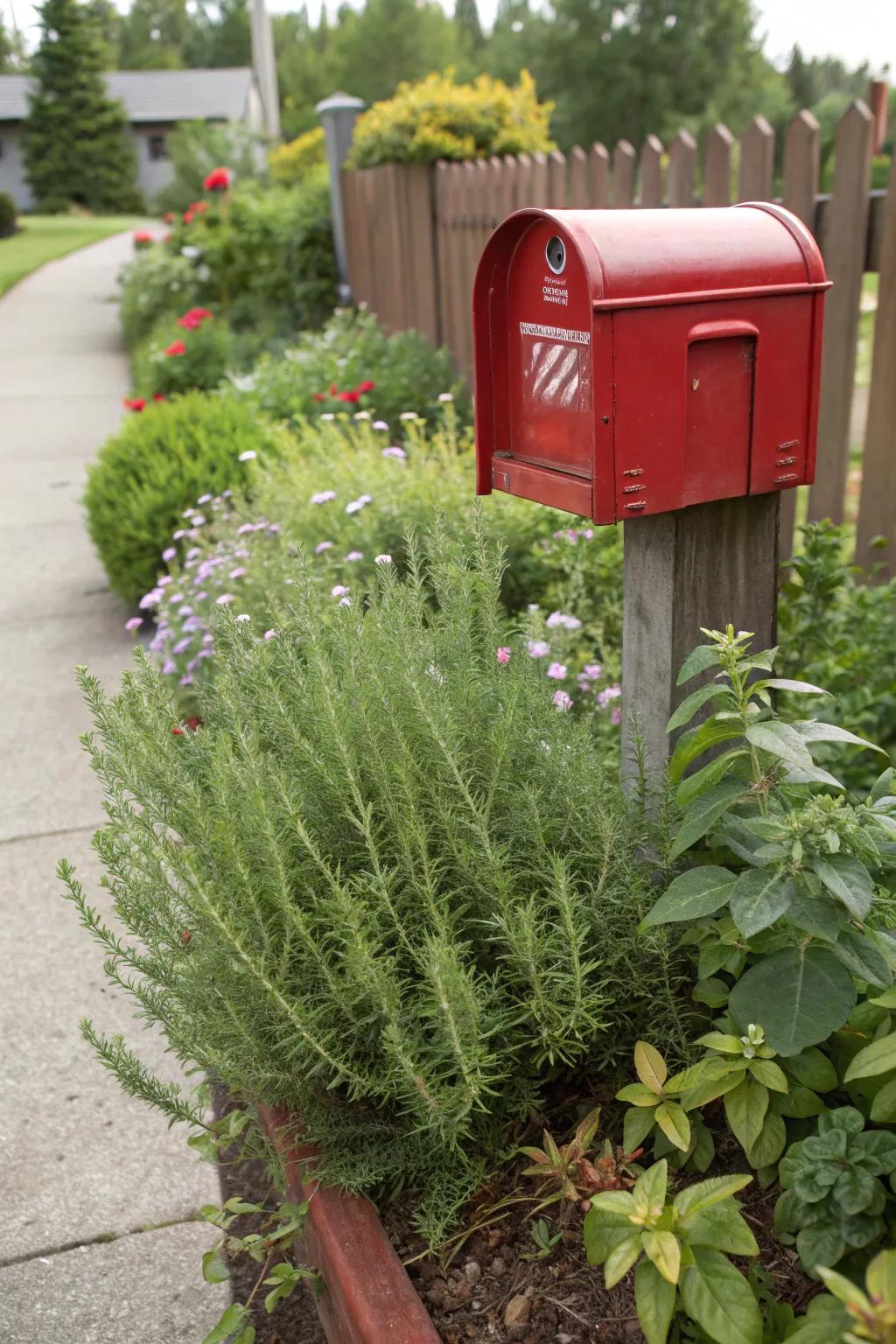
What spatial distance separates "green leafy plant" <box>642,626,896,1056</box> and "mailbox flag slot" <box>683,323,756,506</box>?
13.9 inches

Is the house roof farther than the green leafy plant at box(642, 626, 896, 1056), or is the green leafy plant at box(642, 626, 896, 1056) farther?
the house roof

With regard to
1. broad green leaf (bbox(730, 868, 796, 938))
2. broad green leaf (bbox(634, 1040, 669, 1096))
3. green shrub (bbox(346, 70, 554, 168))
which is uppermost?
green shrub (bbox(346, 70, 554, 168))

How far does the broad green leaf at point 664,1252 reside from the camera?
130 cm

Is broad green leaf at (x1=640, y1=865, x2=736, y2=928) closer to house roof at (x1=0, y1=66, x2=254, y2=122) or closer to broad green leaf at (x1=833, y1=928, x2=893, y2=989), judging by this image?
broad green leaf at (x1=833, y1=928, x2=893, y2=989)

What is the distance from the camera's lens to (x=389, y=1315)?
5.14ft

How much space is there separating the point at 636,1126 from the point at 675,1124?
0.25 feet

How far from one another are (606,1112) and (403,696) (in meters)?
0.78

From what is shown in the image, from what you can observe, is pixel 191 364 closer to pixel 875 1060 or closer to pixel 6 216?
pixel 875 1060

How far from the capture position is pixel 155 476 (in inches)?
207

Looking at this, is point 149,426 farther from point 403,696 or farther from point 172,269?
point 172,269

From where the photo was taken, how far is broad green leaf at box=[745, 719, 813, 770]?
4.96ft

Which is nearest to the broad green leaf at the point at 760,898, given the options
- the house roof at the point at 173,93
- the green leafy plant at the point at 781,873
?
the green leafy plant at the point at 781,873

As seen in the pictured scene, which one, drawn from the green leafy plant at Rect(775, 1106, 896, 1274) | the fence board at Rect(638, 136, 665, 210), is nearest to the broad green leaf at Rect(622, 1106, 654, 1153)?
the green leafy plant at Rect(775, 1106, 896, 1274)

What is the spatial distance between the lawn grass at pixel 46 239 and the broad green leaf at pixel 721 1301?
75.2ft
